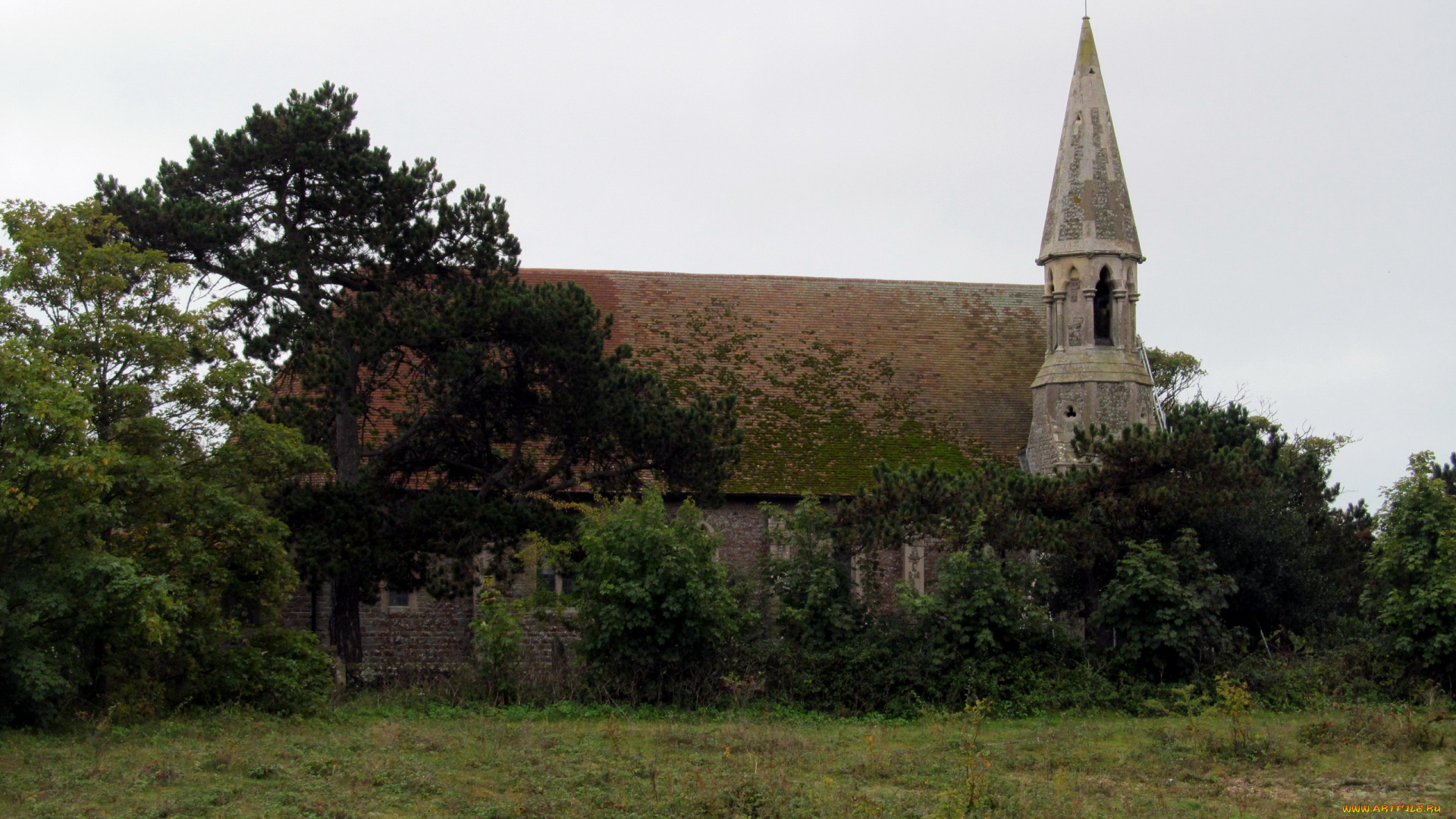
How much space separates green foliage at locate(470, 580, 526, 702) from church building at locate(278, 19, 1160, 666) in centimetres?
473

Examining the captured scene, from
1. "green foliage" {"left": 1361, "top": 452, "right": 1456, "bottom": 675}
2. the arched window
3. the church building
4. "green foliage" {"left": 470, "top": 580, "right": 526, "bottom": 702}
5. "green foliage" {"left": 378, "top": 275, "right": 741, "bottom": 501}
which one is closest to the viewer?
"green foliage" {"left": 1361, "top": 452, "right": 1456, "bottom": 675}

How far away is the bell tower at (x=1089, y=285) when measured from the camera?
27.6 metres

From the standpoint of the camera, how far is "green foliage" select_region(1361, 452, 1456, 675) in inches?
776

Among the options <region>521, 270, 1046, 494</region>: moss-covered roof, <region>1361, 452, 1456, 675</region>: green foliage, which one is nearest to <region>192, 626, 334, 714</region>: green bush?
<region>521, 270, 1046, 494</region>: moss-covered roof

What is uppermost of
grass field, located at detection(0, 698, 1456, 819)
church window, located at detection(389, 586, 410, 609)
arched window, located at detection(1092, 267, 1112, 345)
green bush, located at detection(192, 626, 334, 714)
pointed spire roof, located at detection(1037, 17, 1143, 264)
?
pointed spire roof, located at detection(1037, 17, 1143, 264)

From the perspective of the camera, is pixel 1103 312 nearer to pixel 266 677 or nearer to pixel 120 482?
pixel 266 677

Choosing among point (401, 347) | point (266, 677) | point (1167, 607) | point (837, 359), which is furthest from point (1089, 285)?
point (266, 677)

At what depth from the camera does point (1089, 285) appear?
28.0 meters

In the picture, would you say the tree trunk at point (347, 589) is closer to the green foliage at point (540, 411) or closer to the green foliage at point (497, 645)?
the green foliage at point (540, 411)

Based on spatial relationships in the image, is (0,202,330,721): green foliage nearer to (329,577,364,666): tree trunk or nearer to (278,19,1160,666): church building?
(329,577,364,666): tree trunk

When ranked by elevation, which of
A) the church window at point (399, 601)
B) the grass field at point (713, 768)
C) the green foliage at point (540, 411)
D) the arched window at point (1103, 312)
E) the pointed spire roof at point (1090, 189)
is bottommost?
the grass field at point (713, 768)

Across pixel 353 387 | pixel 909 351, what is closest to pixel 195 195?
pixel 353 387

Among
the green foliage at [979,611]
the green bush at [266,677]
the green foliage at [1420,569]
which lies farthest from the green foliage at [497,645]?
the green foliage at [1420,569]

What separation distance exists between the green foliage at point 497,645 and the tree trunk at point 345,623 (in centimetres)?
265
